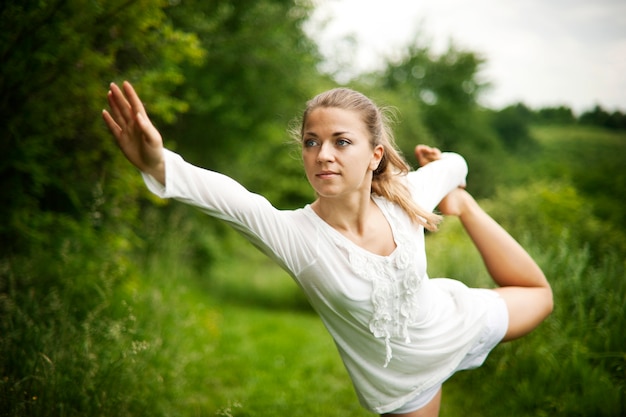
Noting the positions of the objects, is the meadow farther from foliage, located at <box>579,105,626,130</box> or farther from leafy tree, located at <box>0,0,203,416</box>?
foliage, located at <box>579,105,626,130</box>

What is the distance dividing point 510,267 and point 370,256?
1.17 meters

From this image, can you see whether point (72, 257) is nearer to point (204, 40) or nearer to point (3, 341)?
point (3, 341)

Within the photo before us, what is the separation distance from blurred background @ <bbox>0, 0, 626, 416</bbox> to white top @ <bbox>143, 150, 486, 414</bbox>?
2.16 feet

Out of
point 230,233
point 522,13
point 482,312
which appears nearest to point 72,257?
point 482,312

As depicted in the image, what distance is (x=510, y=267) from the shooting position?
2.84m

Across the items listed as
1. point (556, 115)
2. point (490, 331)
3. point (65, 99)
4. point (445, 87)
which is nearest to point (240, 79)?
point (65, 99)

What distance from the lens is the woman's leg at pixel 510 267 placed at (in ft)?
9.02

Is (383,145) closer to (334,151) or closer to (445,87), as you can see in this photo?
(334,151)

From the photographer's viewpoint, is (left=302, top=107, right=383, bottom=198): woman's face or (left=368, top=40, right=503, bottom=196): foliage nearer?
(left=302, top=107, right=383, bottom=198): woman's face

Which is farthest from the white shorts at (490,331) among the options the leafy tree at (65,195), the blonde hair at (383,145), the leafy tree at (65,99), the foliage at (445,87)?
the foliage at (445,87)

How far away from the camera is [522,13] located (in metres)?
8.62

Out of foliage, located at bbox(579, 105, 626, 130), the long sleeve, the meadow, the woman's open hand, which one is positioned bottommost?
the meadow

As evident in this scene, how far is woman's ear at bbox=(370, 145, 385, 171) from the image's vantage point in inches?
92.2

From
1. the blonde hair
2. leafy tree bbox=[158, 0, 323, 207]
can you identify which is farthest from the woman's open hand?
leafy tree bbox=[158, 0, 323, 207]
